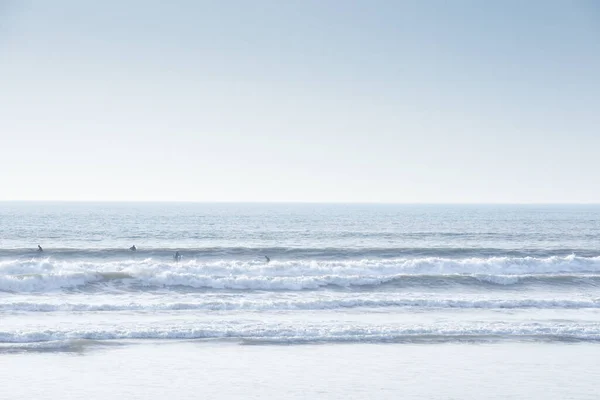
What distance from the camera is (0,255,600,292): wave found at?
1129 inches

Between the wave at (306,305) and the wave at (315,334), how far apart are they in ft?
11.7

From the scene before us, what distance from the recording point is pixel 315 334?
62.1 feet

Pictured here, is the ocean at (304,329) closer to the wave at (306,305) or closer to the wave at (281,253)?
the wave at (306,305)

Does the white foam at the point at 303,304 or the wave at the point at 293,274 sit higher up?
the wave at the point at 293,274

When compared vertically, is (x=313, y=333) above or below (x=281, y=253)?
below

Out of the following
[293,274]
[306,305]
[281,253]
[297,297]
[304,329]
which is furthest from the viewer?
[281,253]

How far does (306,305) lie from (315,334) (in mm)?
4865

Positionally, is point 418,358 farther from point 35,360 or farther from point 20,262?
point 20,262

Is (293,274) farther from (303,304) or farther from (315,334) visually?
A: (315,334)

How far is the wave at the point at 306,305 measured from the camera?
74.5 ft

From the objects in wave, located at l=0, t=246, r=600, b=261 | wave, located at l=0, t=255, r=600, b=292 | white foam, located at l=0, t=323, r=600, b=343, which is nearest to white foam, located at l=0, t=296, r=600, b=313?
white foam, located at l=0, t=323, r=600, b=343

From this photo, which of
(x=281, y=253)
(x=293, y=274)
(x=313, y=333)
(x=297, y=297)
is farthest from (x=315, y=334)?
(x=281, y=253)

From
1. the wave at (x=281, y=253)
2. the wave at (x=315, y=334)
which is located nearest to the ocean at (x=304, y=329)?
the wave at (x=315, y=334)

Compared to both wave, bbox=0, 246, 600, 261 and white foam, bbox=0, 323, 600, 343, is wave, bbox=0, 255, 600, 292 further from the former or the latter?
white foam, bbox=0, 323, 600, 343
